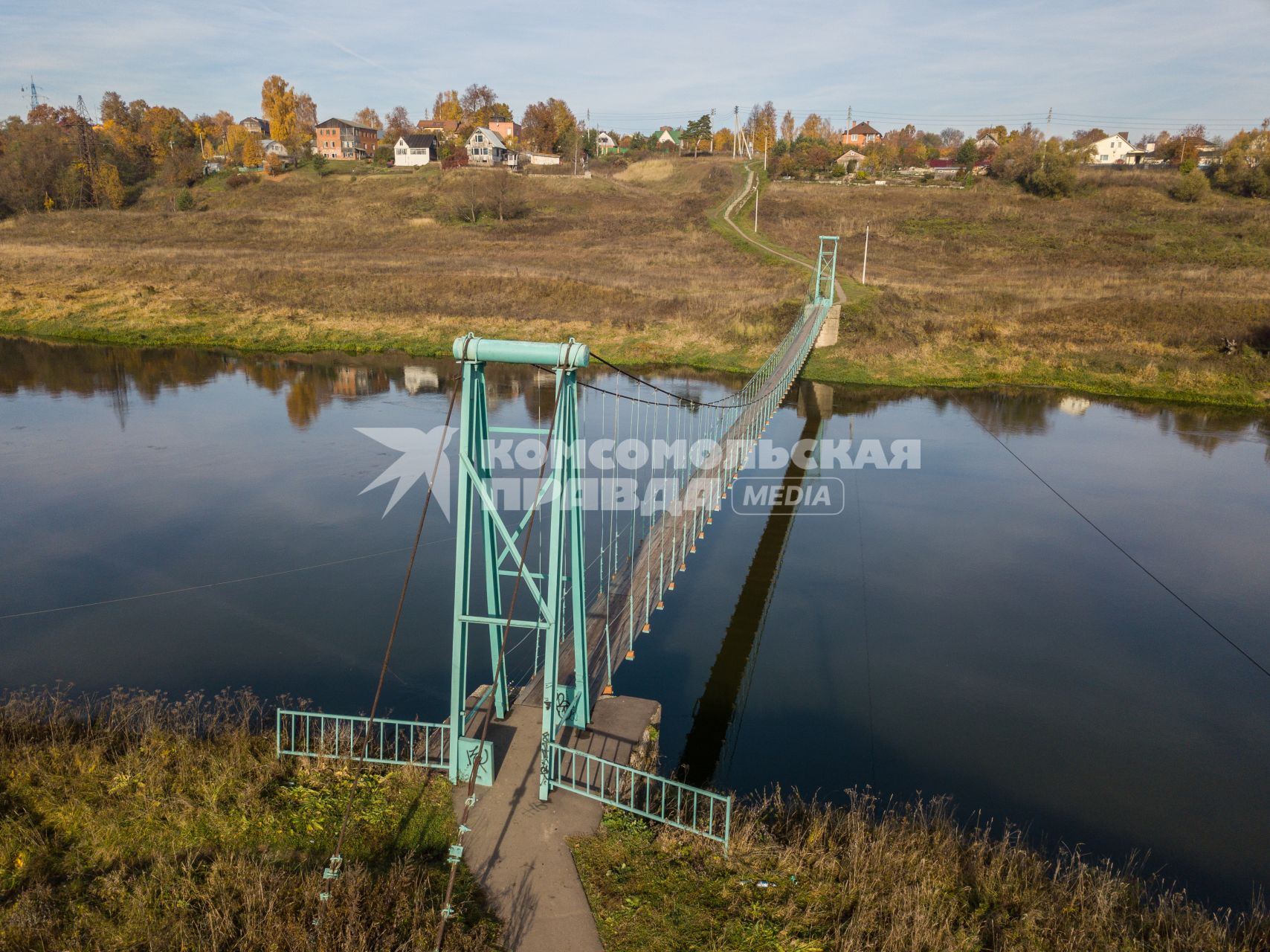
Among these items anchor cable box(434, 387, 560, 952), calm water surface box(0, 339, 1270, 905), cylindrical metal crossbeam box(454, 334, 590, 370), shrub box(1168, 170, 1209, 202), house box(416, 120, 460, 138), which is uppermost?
house box(416, 120, 460, 138)

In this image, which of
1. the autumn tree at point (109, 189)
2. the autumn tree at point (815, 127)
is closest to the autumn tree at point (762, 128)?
the autumn tree at point (815, 127)

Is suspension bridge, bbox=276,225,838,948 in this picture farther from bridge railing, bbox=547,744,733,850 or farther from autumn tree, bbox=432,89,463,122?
autumn tree, bbox=432,89,463,122

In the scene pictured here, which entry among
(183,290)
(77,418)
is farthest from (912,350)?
(183,290)

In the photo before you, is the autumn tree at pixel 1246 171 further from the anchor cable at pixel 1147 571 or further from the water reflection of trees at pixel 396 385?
the anchor cable at pixel 1147 571

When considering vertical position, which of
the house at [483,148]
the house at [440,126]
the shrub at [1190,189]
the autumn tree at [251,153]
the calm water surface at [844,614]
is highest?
the house at [440,126]

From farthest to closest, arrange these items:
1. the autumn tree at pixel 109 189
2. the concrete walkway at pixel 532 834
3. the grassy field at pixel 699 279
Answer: the autumn tree at pixel 109 189
the grassy field at pixel 699 279
the concrete walkway at pixel 532 834

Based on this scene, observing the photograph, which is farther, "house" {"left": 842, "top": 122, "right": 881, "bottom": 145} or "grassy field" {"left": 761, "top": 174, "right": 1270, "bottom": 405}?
"house" {"left": 842, "top": 122, "right": 881, "bottom": 145}

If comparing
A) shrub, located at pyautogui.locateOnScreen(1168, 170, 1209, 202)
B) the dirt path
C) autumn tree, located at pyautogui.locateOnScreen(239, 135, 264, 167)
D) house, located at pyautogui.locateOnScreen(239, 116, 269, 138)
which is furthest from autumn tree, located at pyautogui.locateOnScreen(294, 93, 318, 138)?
shrub, located at pyautogui.locateOnScreen(1168, 170, 1209, 202)
